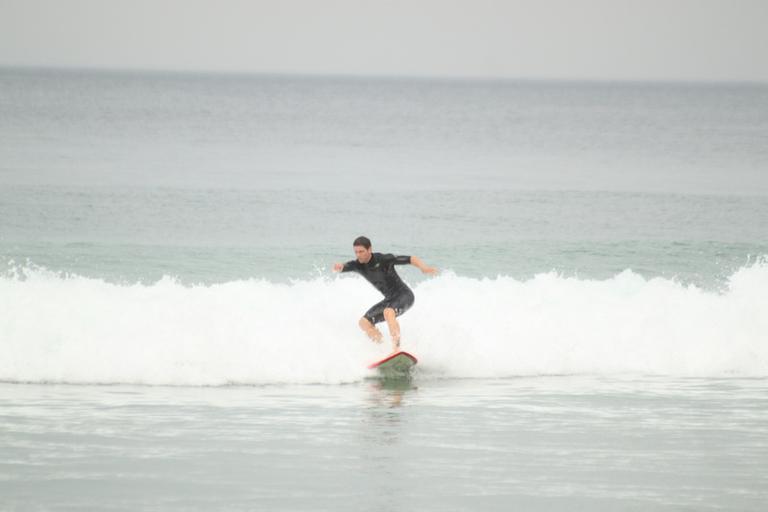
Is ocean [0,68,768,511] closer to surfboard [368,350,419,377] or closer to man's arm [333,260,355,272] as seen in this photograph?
surfboard [368,350,419,377]

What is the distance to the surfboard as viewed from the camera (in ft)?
46.1

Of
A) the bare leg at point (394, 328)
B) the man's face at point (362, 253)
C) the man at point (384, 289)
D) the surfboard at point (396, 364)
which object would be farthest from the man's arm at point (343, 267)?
the surfboard at point (396, 364)

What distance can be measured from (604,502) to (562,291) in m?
9.44

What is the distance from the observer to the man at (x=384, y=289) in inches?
557

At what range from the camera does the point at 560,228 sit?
31.0 meters

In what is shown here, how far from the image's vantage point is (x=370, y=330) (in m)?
14.4

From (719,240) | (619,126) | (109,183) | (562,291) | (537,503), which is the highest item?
(619,126)

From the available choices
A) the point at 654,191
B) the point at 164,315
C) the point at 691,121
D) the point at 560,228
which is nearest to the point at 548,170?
the point at 654,191

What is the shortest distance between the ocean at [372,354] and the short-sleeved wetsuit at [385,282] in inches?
19.7

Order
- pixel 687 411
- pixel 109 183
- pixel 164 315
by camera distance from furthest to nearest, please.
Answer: pixel 109 183
pixel 164 315
pixel 687 411

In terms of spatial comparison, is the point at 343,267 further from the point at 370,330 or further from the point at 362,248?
the point at 370,330

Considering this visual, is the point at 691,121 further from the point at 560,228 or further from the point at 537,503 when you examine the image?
the point at 537,503

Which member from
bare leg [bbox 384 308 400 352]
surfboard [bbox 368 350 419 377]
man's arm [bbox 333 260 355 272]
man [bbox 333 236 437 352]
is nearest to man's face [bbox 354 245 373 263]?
man [bbox 333 236 437 352]

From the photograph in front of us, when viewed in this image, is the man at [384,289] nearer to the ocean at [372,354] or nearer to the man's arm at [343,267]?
the man's arm at [343,267]
